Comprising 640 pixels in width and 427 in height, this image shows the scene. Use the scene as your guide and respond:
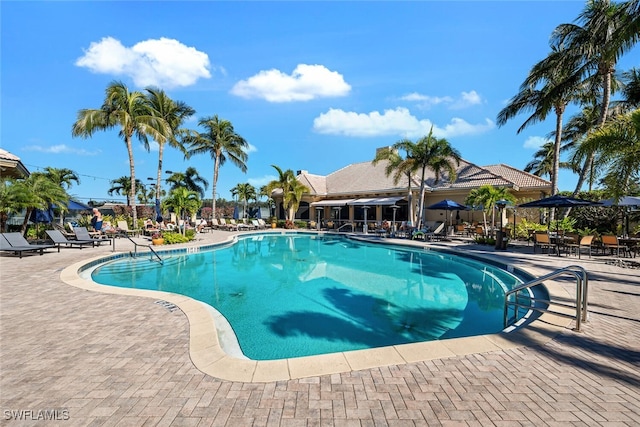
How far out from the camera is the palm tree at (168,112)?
22.4m

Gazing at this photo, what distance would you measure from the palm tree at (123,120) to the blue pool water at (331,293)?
37.7 ft

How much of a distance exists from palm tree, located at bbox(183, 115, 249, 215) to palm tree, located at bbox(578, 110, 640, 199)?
1044 inches

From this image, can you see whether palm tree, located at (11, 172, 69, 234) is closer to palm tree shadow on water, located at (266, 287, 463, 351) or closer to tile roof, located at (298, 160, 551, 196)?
palm tree shadow on water, located at (266, 287, 463, 351)

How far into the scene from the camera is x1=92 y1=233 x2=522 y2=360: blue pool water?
5.25m

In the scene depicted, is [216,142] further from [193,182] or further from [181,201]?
[181,201]

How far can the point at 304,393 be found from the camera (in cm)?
273

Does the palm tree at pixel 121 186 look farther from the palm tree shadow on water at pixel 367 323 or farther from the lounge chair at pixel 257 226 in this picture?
the palm tree shadow on water at pixel 367 323

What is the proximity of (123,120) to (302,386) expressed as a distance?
73.7ft

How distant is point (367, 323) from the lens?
5809 mm

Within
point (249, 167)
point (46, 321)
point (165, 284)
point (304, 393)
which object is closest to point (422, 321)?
point (304, 393)

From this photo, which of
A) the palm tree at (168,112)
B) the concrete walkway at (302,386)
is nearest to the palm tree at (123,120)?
the palm tree at (168,112)

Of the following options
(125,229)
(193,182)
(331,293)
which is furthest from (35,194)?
(193,182)

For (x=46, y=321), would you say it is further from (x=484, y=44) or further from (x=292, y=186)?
(x=292, y=186)

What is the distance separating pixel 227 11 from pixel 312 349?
12.7 m
